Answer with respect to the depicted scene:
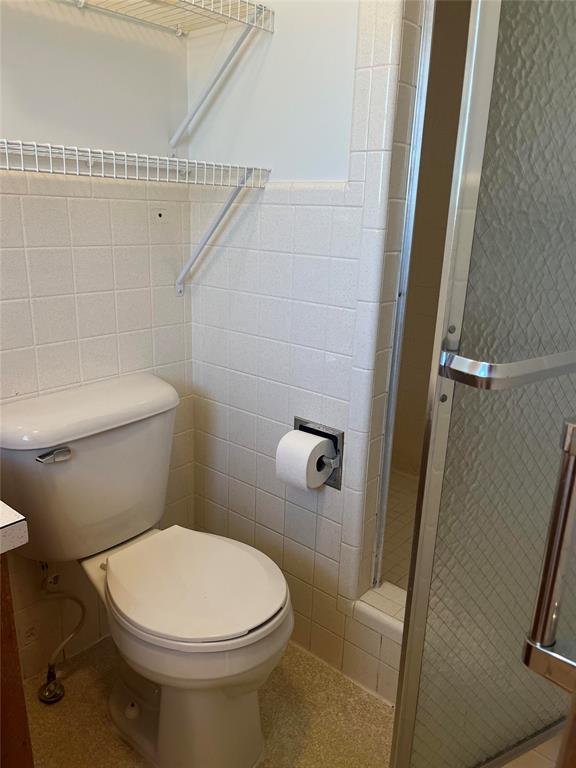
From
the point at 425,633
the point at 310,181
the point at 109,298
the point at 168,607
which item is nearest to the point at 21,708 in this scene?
the point at 168,607

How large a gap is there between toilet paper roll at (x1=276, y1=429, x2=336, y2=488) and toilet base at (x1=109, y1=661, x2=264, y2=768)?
1.69ft

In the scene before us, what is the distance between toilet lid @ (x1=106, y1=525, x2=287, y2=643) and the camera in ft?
4.06

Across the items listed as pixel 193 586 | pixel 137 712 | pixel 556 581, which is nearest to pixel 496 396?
pixel 556 581

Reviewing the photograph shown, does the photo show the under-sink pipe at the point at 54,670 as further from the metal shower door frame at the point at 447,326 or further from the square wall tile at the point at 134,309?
the metal shower door frame at the point at 447,326

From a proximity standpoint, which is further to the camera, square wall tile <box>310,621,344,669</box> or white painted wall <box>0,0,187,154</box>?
square wall tile <box>310,621,344,669</box>

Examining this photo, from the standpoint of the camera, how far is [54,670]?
1.63 m

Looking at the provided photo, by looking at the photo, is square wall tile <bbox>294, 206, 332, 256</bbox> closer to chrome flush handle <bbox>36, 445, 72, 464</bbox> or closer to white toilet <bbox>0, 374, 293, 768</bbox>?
white toilet <bbox>0, 374, 293, 768</bbox>

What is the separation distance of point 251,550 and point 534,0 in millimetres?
1239

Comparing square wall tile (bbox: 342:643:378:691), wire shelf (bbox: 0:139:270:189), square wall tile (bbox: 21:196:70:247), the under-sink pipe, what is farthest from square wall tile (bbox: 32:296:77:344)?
square wall tile (bbox: 342:643:378:691)

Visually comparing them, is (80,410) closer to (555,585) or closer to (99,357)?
(99,357)

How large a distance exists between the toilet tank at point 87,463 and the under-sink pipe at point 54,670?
0.21m

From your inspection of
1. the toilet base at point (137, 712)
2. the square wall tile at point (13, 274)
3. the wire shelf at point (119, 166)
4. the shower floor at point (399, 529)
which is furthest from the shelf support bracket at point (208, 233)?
the toilet base at point (137, 712)

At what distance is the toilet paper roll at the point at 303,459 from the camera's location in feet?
5.11

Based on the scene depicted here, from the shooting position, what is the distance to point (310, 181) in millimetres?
1534
